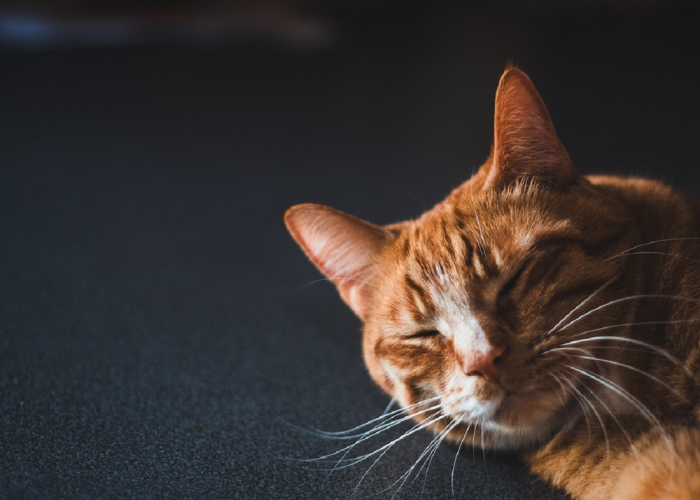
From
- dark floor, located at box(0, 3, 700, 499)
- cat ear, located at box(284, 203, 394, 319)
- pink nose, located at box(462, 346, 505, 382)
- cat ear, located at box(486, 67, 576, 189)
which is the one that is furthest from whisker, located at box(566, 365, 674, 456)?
cat ear, located at box(284, 203, 394, 319)

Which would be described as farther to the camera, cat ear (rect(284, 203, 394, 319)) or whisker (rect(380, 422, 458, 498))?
cat ear (rect(284, 203, 394, 319))

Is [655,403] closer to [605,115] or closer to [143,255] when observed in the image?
[143,255]

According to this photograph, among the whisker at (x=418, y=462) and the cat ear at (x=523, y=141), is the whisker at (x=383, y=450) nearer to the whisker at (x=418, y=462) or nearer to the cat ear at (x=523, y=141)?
the whisker at (x=418, y=462)

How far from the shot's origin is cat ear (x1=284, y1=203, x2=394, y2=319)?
137cm

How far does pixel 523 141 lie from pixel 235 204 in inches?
61.3

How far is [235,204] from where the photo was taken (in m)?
2.60

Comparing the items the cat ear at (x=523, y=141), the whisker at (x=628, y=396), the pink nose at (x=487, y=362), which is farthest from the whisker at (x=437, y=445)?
the cat ear at (x=523, y=141)

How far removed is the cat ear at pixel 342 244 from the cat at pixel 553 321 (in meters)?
0.04

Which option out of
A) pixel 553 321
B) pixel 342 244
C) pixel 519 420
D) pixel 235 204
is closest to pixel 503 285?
pixel 553 321

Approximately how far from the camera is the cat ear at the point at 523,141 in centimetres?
117

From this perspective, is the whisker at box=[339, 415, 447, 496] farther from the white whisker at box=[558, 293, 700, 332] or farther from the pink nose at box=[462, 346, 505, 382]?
the white whisker at box=[558, 293, 700, 332]

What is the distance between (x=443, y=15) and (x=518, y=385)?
16.3ft

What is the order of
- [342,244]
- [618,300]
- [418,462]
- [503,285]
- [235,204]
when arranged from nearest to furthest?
[618,300] < [503,285] < [418,462] < [342,244] < [235,204]

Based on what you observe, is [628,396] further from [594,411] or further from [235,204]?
[235,204]
